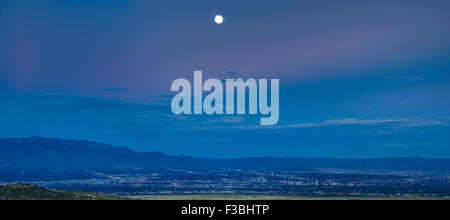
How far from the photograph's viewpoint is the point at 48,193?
60.1 metres
